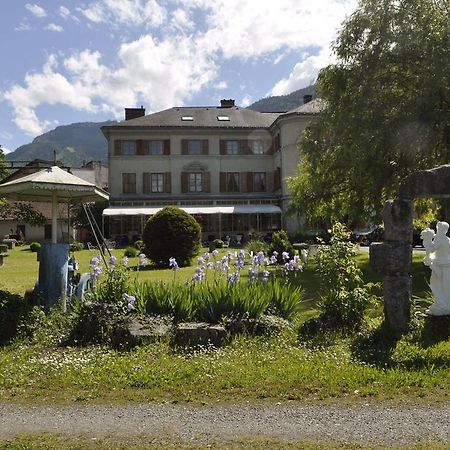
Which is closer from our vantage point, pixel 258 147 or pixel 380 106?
pixel 380 106

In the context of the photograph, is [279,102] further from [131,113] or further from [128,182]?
[128,182]

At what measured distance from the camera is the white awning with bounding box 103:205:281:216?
37969 millimetres

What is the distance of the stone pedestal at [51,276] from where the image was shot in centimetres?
884

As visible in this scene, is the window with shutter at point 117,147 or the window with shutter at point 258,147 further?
the window with shutter at point 258,147

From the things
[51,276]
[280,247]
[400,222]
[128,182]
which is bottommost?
[51,276]

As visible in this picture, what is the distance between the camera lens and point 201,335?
690 cm

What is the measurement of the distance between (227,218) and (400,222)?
33.3m

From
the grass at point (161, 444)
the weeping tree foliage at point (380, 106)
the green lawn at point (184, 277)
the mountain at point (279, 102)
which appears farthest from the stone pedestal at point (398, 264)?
the mountain at point (279, 102)

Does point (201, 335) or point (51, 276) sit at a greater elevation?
point (51, 276)

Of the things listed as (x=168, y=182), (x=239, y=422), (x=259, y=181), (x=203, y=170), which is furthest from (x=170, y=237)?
(x=259, y=181)

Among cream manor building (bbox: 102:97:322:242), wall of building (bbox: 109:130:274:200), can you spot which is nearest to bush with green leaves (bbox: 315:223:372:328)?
cream manor building (bbox: 102:97:322:242)

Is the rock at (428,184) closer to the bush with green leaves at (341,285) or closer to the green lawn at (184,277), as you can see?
the bush with green leaves at (341,285)

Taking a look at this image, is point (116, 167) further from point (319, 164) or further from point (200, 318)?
point (200, 318)

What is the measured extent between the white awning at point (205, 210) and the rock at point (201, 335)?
3138 centimetres
